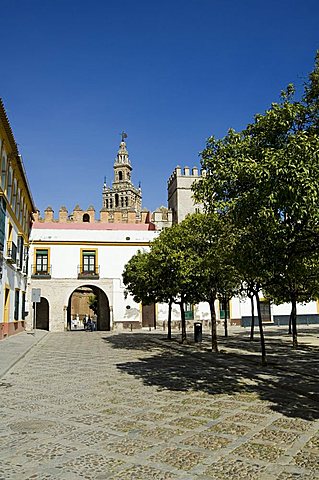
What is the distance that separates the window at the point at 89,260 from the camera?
125 feet

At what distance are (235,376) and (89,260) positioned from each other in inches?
1079

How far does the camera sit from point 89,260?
38281 mm

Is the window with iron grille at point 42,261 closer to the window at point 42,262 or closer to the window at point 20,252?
the window at point 42,262

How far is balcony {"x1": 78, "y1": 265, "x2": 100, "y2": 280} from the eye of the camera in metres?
37.6

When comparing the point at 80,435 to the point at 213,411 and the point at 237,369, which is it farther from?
the point at 237,369

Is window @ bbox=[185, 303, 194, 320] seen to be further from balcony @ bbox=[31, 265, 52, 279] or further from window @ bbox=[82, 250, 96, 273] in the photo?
balcony @ bbox=[31, 265, 52, 279]

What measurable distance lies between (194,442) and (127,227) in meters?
34.5

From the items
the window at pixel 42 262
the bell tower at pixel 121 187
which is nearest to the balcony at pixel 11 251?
the window at pixel 42 262

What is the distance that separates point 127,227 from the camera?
40.2 meters

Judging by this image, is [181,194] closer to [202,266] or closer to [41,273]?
[41,273]

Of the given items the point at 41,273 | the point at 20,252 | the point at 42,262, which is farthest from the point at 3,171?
the point at 42,262

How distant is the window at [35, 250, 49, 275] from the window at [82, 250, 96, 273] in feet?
9.84

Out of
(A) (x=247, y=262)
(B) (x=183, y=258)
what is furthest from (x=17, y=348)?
(A) (x=247, y=262)

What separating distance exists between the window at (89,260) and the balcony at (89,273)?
0.20 m
